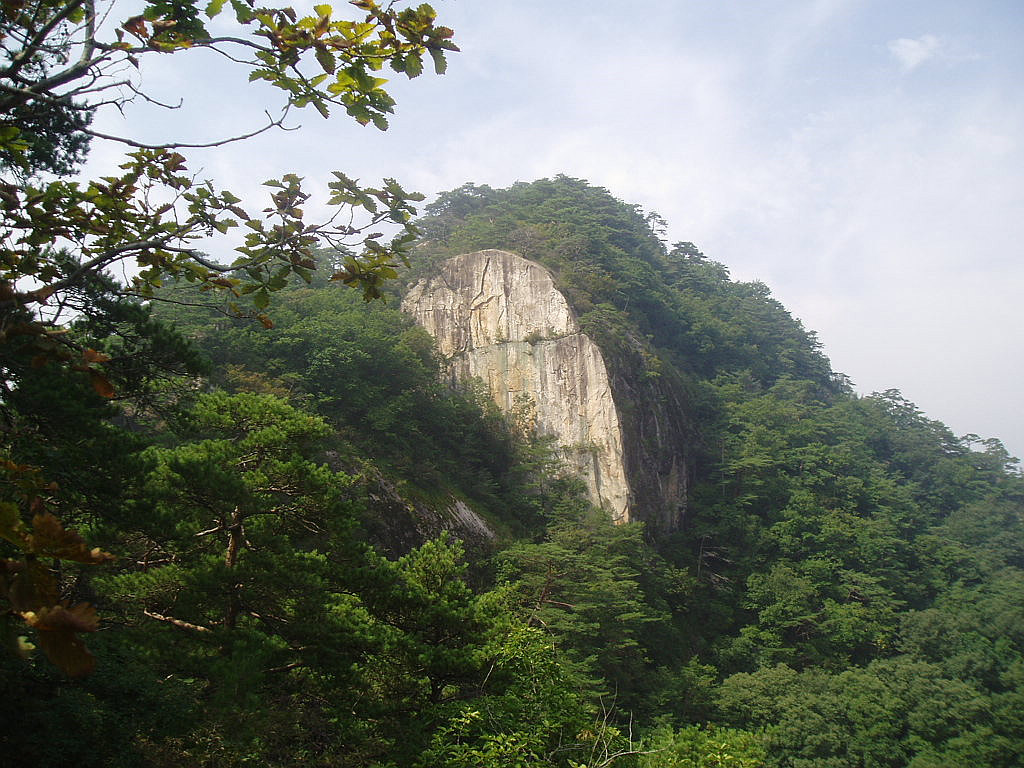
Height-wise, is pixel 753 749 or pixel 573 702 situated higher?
pixel 573 702

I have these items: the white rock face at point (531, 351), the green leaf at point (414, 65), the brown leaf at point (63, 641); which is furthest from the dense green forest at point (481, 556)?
the green leaf at point (414, 65)

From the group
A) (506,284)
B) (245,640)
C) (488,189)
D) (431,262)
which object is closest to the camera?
(245,640)

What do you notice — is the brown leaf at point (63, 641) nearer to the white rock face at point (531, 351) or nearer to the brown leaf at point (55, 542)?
the brown leaf at point (55, 542)

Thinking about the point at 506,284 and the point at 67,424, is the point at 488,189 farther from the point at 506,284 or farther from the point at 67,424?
Answer: the point at 67,424

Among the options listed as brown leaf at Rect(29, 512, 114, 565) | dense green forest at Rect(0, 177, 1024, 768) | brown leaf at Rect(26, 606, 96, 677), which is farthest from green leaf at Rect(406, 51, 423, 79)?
Result: brown leaf at Rect(26, 606, 96, 677)

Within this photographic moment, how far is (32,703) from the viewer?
12.0 feet

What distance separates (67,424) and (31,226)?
2.62 meters

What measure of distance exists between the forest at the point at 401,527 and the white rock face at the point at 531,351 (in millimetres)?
983

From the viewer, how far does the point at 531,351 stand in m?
22.4

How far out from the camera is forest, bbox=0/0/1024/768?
7.61 ft

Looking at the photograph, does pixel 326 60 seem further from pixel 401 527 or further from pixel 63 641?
pixel 401 527

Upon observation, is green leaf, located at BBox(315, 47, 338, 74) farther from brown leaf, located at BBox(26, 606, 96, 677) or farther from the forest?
brown leaf, located at BBox(26, 606, 96, 677)

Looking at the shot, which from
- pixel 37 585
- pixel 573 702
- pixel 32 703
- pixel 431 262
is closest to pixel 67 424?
pixel 32 703

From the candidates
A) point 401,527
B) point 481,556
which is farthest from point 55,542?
point 481,556
